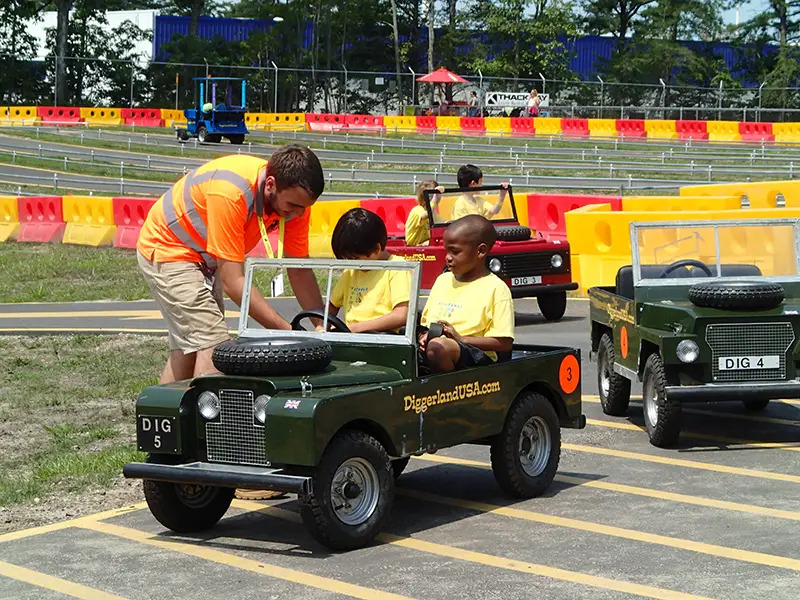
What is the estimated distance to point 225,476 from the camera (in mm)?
6141

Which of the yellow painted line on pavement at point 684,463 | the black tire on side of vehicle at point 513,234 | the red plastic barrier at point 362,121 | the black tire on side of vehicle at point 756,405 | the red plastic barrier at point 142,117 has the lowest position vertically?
the yellow painted line on pavement at point 684,463

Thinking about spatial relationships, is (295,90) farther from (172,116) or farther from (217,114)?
(217,114)

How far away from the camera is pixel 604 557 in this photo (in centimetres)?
618

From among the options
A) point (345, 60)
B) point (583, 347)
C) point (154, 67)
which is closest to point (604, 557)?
point (583, 347)

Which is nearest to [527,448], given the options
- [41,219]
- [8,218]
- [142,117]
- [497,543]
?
[497,543]

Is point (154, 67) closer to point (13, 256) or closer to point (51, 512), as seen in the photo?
point (13, 256)

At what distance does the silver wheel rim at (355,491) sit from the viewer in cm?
631

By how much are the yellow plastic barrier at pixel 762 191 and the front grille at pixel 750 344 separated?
13.5 meters

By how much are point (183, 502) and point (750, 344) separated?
3791 millimetres

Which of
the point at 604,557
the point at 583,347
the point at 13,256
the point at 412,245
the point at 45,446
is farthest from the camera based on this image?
the point at 13,256

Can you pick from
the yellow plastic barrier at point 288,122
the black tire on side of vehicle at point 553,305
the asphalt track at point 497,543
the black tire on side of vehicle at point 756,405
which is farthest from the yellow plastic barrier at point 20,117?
the asphalt track at point 497,543

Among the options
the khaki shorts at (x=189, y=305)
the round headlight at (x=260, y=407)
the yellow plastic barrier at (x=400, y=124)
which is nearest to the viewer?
the round headlight at (x=260, y=407)

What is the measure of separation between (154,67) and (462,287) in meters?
56.6

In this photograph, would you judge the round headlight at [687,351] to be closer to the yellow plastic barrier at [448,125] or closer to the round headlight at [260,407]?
the round headlight at [260,407]
